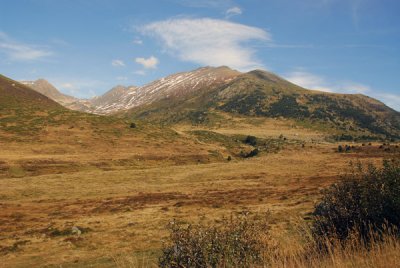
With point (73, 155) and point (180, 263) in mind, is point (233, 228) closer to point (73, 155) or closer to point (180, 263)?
point (180, 263)

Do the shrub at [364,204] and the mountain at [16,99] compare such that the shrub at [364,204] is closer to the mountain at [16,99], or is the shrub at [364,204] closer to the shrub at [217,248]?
the shrub at [217,248]

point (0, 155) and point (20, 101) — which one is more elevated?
point (20, 101)

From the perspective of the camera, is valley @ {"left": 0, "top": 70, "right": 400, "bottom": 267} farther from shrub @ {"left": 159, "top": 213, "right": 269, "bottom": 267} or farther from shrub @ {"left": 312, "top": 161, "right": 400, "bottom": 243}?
shrub @ {"left": 312, "top": 161, "right": 400, "bottom": 243}

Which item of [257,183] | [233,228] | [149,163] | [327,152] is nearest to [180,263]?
[233,228]

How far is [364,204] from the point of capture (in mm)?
11398

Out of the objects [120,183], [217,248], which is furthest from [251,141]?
[217,248]

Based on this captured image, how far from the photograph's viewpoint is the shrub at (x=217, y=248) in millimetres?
8773

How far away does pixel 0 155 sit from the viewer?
65438 millimetres

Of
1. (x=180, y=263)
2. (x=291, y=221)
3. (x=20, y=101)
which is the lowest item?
(x=291, y=221)

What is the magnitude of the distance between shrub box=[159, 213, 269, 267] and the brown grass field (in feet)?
4.09

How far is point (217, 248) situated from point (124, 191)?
40.6m

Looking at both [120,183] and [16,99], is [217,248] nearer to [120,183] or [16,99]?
[120,183]

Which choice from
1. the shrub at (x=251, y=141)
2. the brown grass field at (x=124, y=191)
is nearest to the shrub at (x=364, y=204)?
the brown grass field at (x=124, y=191)

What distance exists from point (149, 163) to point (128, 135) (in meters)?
24.7
